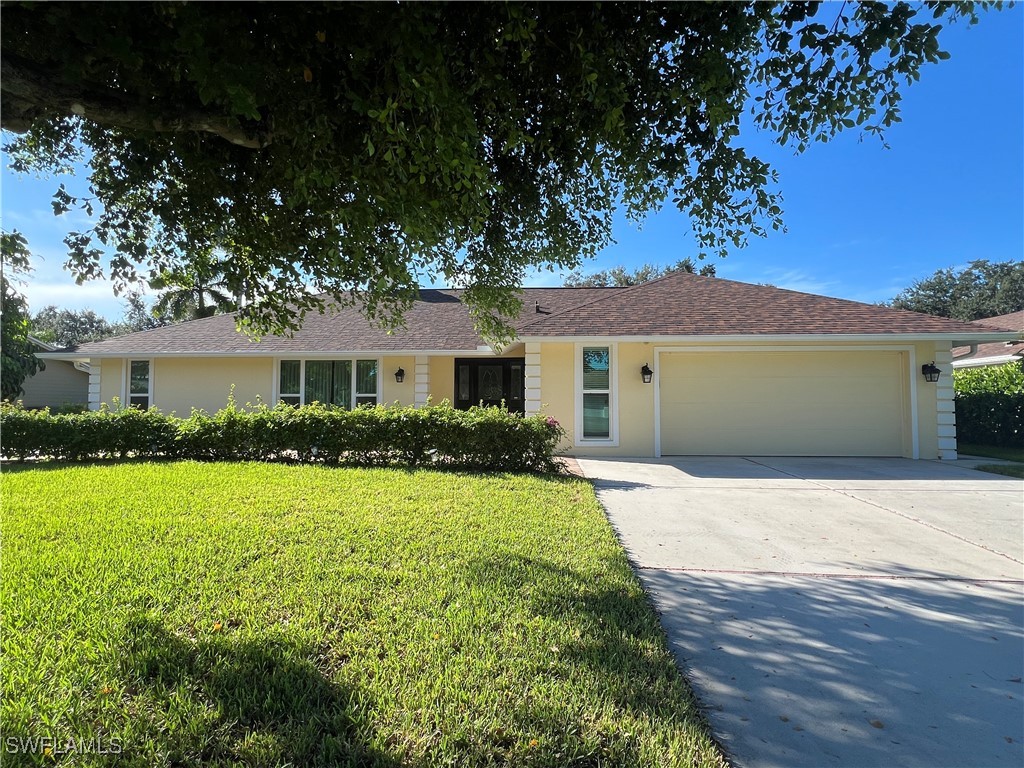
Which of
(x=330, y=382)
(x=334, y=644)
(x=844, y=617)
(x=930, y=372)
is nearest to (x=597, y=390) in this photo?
(x=930, y=372)

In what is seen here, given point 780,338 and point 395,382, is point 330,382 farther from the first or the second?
point 780,338

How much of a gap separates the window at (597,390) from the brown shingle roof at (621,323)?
736 mm

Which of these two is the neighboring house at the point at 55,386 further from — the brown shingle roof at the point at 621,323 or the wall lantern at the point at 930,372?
the wall lantern at the point at 930,372

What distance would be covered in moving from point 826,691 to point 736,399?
9.24 meters

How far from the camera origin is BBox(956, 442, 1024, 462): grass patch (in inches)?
435

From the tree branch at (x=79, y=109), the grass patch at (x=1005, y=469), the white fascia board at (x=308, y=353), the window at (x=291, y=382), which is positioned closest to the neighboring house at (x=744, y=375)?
the grass patch at (x=1005, y=469)

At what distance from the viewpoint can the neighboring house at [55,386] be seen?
2114 centimetres

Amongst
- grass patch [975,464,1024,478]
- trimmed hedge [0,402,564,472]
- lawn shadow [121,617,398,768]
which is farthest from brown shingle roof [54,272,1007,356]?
lawn shadow [121,617,398,768]

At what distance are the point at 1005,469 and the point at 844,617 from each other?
892 cm

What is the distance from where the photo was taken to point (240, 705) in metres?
2.09

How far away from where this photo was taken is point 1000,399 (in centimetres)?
1266

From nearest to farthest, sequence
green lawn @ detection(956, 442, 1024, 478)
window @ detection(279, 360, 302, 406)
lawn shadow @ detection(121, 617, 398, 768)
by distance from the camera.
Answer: lawn shadow @ detection(121, 617, 398, 768), green lawn @ detection(956, 442, 1024, 478), window @ detection(279, 360, 302, 406)

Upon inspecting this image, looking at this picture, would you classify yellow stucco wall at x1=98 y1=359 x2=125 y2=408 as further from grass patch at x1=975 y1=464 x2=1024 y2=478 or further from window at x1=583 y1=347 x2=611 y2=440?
grass patch at x1=975 y1=464 x2=1024 y2=478

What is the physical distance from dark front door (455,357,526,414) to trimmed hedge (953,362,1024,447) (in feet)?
40.2
